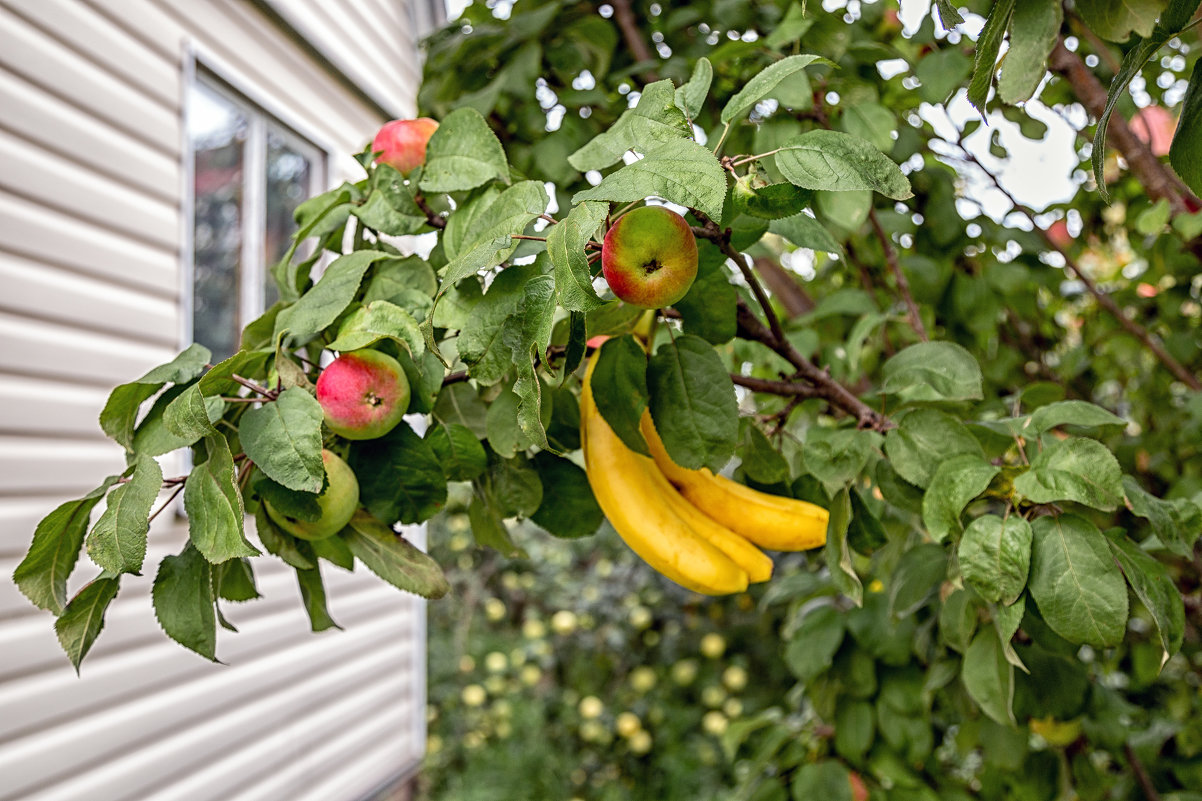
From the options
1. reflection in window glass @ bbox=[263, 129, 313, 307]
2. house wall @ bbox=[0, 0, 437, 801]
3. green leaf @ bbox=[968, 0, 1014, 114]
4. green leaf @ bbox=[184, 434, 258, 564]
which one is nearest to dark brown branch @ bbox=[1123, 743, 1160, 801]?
green leaf @ bbox=[968, 0, 1014, 114]

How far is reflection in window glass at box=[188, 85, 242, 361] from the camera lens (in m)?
2.71

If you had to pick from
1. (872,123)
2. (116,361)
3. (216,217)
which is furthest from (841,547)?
(216,217)

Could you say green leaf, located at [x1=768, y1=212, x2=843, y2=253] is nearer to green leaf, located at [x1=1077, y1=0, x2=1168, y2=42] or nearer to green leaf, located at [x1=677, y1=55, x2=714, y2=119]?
green leaf, located at [x1=677, y1=55, x2=714, y2=119]

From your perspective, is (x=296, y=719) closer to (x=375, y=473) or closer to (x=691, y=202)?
(x=375, y=473)

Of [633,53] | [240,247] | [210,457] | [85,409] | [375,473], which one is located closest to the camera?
[210,457]

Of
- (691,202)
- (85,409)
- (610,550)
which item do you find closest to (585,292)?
(691,202)

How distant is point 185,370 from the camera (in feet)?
2.40

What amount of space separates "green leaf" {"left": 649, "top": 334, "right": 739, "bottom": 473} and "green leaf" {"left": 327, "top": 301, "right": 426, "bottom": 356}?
22 cm

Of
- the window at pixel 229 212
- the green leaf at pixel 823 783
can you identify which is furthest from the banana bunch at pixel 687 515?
the window at pixel 229 212

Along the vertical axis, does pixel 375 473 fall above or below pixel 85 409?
above

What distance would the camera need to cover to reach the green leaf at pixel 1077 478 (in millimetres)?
726

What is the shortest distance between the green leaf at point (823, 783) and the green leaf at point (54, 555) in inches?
46.7

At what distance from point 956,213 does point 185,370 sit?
1.28 meters

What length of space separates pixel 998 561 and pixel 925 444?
0.14 metres
